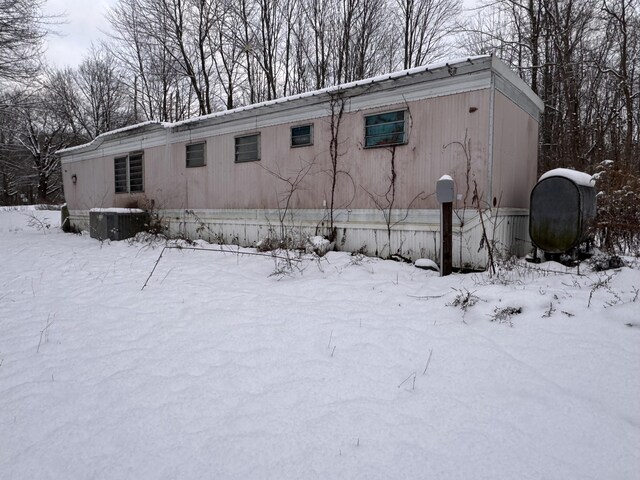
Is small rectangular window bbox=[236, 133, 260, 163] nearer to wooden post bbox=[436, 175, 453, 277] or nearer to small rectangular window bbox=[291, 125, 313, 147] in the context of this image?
small rectangular window bbox=[291, 125, 313, 147]

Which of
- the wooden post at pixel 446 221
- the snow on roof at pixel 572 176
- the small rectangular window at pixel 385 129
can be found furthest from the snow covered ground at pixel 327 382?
the small rectangular window at pixel 385 129

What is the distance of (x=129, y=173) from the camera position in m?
10.5

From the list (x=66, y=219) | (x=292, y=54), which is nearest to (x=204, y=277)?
(x=66, y=219)

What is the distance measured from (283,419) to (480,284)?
3.15 m

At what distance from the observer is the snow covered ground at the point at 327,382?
170 cm

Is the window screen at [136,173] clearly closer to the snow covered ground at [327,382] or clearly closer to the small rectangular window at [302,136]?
the small rectangular window at [302,136]

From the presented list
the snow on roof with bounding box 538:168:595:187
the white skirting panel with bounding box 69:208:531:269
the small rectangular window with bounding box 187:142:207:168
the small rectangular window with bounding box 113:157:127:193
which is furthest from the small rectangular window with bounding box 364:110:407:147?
the small rectangular window with bounding box 113:157:127:193

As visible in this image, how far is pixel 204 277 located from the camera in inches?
209

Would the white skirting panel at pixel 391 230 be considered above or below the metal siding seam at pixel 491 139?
below

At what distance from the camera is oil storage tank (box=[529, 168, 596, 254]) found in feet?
17.0

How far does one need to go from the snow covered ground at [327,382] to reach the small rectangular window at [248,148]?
4146mm

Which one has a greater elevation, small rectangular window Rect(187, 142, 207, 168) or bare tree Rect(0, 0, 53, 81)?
bare tree Rect(0, 0, 53, 81)

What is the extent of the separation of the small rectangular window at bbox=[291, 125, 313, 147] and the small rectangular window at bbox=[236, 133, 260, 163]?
3.22 feet

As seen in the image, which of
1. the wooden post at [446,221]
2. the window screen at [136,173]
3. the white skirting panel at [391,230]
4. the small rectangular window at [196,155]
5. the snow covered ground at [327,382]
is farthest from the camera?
the window screen at [136,173]
